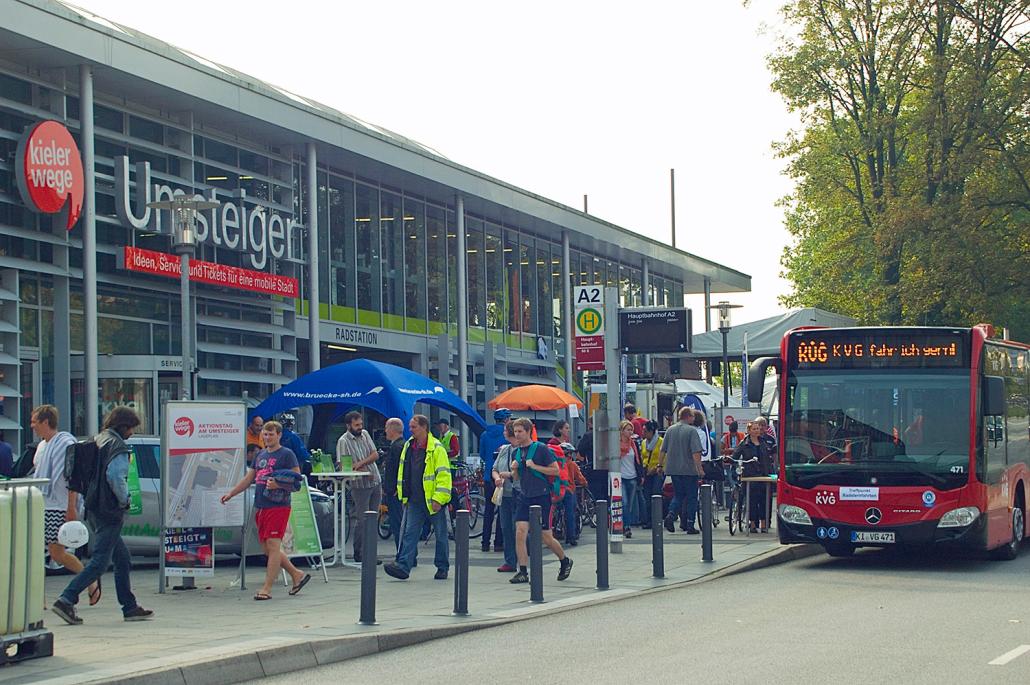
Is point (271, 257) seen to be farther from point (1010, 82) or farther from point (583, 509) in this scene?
point (1010, 82)

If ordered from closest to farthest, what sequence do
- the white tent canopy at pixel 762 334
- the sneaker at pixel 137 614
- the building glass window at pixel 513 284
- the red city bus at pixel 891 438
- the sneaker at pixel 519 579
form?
the sneaker at pixel 137 614 < the sneaker at pixel 519 579 < the red city bus at pixel 891 438 < the building glass window at pixel 513 284 < the white tent canopy at pixel 762 334

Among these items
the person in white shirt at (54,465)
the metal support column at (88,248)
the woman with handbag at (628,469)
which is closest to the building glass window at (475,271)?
the woman with handbag at (628,469)

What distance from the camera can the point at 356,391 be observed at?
2250cm

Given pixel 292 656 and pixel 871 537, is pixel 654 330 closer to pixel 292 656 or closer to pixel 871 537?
pixel 871 537

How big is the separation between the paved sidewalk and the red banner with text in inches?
279

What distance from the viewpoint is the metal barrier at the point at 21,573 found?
31.5 ft

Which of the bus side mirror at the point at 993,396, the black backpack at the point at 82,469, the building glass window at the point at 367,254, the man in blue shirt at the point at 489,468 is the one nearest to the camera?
the black backpack at the point at 82,469

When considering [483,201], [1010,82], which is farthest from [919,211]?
[483,201]

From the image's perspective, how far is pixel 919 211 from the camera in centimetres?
3597

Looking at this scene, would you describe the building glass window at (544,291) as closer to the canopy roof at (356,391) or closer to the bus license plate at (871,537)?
the canopy roof at (356,391)

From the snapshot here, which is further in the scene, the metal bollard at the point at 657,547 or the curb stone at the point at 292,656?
the metal bollard at the point at 657,547

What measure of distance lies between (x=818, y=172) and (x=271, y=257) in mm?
20396

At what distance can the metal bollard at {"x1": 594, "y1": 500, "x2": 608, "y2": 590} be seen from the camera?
1505 centimetres

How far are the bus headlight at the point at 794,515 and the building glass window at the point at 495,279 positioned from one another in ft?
69.3
